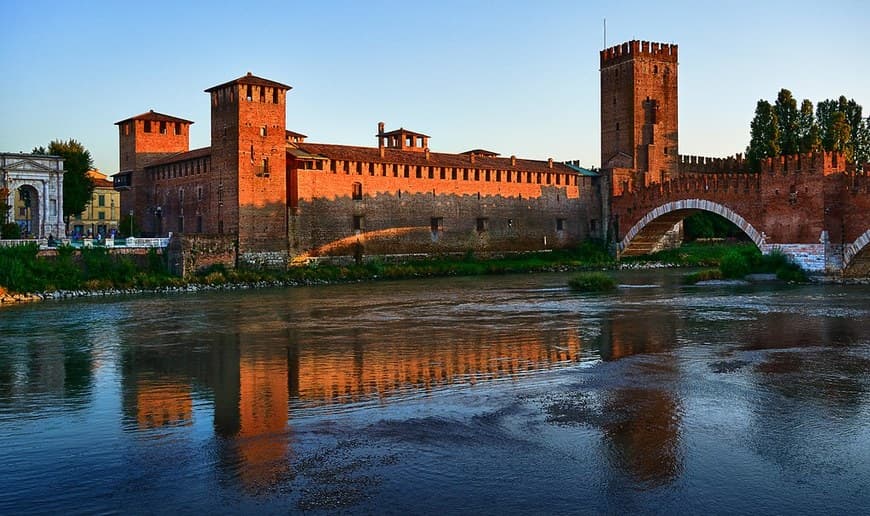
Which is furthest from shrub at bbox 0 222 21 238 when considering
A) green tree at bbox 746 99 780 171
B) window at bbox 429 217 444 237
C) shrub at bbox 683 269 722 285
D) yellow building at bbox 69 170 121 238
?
green tree at bbox 746 99 780 171

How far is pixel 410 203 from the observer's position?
110 ft

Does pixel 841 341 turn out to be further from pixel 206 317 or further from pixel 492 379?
pixel 206 317

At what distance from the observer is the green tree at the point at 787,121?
3732 cm

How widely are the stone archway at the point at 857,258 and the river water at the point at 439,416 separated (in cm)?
930

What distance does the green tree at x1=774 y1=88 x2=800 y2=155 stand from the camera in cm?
3732

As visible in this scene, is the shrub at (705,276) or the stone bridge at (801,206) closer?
the stone bridge at (801,206)

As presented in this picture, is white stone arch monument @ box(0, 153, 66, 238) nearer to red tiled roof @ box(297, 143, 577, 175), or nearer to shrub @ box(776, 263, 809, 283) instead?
red tiled roof @ box(297, 143, 577, 175)

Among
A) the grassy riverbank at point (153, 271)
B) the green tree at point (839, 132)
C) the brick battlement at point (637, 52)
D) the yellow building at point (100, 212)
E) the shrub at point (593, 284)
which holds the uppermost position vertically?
the brick battlement at point (637, 52)

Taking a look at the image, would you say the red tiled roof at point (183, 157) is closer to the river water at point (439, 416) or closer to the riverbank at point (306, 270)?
the riverbank at point (306, 270)

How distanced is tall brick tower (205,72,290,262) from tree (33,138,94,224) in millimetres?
10888

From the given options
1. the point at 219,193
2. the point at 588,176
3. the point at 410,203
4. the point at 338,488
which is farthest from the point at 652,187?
the point at 338,488

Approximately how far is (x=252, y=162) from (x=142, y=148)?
9.82m

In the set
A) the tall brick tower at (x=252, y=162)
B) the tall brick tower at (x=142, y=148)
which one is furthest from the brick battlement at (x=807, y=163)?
the tall brick tower at (x=142, y=148)

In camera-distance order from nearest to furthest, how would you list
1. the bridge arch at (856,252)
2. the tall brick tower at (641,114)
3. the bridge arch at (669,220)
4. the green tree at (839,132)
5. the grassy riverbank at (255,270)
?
the grassy riverbank at (255,270) < the bridge arch at (856,252) < the bridge arch at (669,220) < the green tree at (839,132) < the tall brick tower at (641,114)
